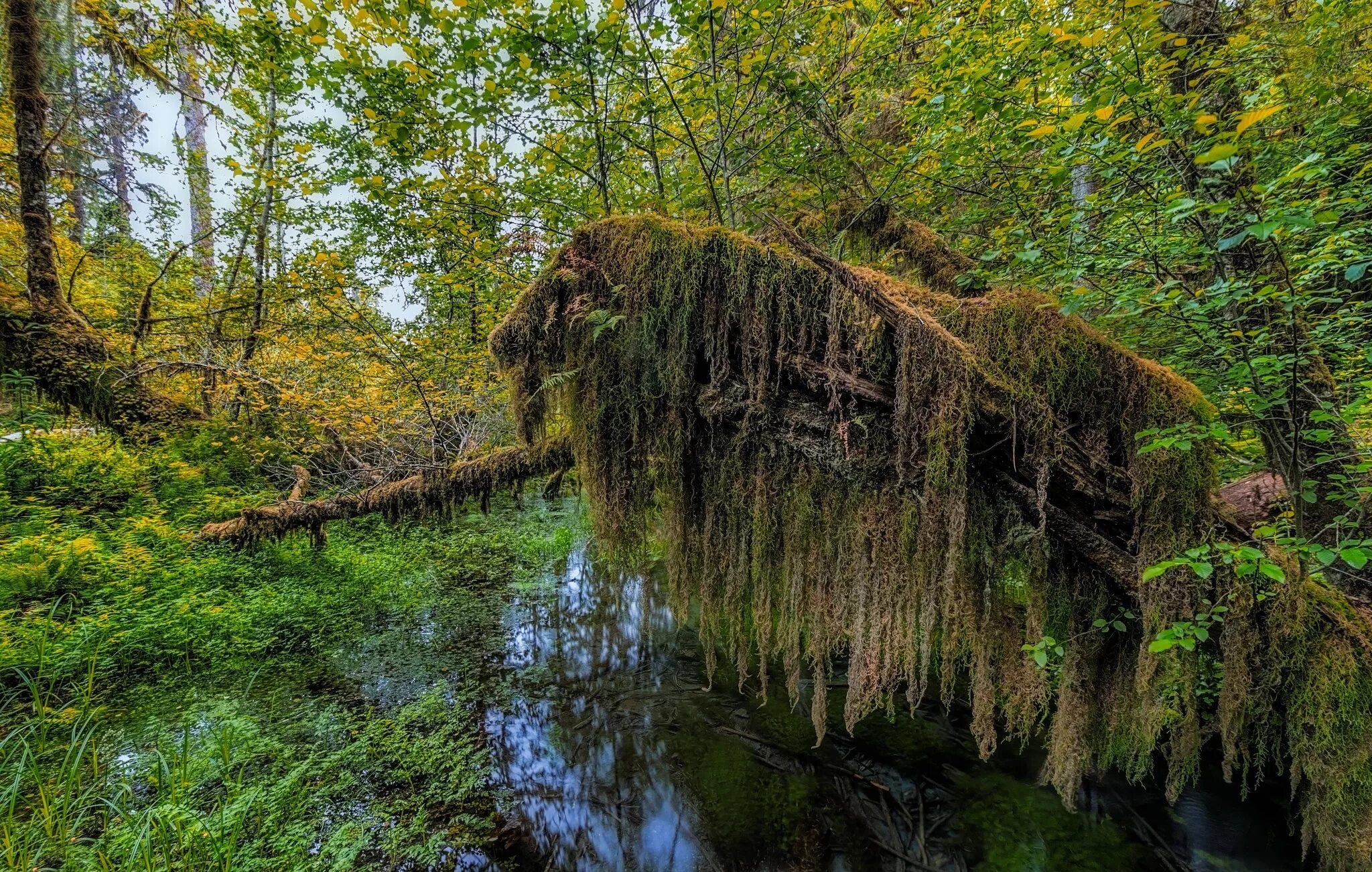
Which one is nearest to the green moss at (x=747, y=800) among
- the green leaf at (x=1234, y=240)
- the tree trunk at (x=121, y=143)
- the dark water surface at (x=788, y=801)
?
the dark water surface at (x=788, y=801)

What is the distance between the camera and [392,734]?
3.77 m

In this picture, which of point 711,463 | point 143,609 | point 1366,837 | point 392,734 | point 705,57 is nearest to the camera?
point 1366,837

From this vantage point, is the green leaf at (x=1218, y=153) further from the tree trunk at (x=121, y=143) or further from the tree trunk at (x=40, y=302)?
the tree trunk at (x=121, y=143)

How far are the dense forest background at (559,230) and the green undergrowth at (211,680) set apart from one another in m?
0.04

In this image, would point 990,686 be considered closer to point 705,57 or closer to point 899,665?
point 899,665

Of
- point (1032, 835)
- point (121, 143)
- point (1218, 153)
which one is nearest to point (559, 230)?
point (1218, 153)

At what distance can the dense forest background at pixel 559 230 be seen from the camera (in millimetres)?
2357

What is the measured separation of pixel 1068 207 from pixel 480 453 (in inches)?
231

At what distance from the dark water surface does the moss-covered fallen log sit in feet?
4.90

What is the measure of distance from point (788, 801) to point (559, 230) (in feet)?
18.1

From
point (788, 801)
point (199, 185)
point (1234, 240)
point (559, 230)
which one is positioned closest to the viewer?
point (1234, 240)

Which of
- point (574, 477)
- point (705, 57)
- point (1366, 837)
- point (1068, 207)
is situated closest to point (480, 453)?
point (574, 477)

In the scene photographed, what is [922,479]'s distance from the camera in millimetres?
2213

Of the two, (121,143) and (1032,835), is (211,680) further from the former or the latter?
(121,143)
